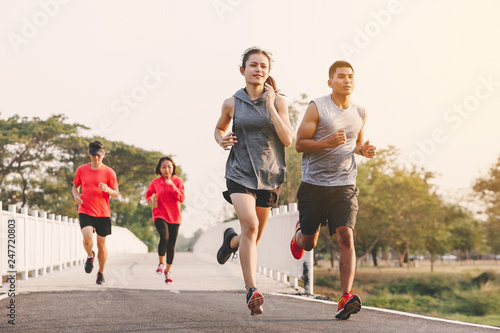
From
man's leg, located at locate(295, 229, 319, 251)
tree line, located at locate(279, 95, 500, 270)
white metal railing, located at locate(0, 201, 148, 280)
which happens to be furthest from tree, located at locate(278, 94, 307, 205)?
man's leg, located at locate(295, 229, 319, 251)

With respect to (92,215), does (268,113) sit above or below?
above

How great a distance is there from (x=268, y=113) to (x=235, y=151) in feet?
1.33

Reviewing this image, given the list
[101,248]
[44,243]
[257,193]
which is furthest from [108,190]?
[44,243]

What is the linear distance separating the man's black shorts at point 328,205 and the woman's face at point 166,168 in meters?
4.19

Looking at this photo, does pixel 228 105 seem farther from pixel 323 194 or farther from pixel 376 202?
pixel 376 202

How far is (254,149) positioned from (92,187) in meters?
4.40

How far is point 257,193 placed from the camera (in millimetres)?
5270

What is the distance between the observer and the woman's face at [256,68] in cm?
529

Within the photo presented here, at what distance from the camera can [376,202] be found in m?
48.7

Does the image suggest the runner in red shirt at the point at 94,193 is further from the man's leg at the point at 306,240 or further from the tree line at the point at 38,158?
the tree line at the point at 38,158

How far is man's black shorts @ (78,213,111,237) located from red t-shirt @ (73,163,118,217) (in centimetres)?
6

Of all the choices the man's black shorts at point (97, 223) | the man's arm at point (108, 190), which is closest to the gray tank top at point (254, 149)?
the man's arm at point (108, 190)

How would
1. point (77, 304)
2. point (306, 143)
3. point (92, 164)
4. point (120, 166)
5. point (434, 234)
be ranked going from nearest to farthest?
point (306, 143) → point (77, 304) → point (92, 164) → point (120, 166) → point (434, 234)

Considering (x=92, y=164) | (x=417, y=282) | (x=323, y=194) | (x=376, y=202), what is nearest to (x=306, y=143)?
(x=323, y=194)
